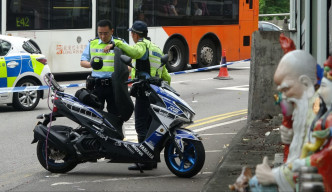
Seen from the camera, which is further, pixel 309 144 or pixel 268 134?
pixel 268 134

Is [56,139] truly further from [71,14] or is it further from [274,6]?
[274,6]

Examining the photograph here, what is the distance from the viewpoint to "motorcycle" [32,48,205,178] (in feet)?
27.3

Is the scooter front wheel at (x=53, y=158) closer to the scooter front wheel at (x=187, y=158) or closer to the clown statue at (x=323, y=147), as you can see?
the scooter front wheel at (x=187, y=158)

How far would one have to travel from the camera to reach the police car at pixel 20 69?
48.2 ft

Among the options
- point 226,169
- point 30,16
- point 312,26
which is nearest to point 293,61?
point 226,169

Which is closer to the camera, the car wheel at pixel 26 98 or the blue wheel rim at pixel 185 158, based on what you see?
the blue wheel rim at pixel 185 158

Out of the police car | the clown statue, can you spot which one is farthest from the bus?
the clown statue

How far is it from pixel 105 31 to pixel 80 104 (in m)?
1.12

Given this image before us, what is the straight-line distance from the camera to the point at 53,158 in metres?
8.72

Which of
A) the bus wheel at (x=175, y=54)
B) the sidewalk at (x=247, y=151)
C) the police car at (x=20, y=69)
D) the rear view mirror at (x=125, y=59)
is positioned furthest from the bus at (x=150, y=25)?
the rear view mirror at (x=125, y=59)

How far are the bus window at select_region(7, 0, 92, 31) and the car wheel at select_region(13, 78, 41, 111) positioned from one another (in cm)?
457

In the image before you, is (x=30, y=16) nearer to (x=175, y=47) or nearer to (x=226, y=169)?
(x=175, y=47)

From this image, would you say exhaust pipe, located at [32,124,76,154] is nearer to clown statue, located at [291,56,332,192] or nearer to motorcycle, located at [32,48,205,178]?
motorcycle, located at [32,48,205,178]

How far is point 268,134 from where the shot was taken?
1062 centimetres
